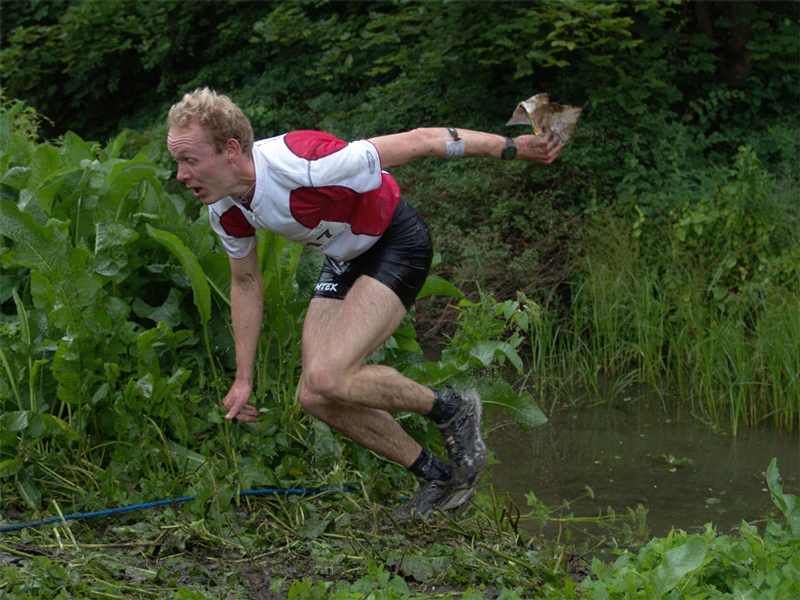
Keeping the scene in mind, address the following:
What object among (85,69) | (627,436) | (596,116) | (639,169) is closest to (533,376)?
(627,436)

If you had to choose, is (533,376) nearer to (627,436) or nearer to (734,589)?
(627,436)

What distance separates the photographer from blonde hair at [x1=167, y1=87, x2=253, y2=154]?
3.07m

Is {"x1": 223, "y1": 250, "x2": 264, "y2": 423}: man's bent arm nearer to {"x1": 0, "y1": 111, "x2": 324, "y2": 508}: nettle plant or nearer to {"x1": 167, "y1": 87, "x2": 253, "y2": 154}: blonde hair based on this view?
{"x1": 0, "y1": 111, "x2": 324, "y2": 508}: nettle plant

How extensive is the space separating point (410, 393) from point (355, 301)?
1.43 ft

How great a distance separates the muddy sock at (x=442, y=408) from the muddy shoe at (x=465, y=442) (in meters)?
0.02

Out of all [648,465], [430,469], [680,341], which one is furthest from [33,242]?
[680,341]

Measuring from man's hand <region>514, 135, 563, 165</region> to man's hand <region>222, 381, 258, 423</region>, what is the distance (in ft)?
5.08

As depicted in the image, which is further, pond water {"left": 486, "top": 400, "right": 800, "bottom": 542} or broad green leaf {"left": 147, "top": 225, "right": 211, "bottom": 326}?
pond water {"left": 486, "top": 400, "right": 800, "bottom": 542}

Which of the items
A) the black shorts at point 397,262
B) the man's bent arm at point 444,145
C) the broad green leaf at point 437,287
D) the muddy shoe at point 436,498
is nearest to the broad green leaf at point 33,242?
the black shorts at point 397,262

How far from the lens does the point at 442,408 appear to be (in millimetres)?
3420

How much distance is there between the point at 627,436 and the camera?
18.7 ft

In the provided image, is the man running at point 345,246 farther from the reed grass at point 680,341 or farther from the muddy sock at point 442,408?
the reed grass at point 680,341

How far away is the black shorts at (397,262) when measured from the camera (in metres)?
3.41

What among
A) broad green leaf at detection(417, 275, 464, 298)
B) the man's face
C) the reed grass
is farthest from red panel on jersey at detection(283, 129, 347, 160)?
the reed grass
